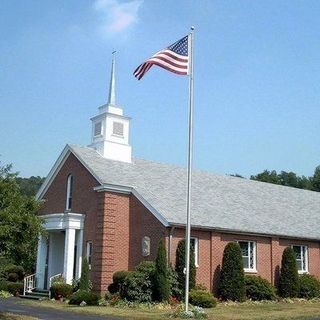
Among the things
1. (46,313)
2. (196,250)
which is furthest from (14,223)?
(196,250)

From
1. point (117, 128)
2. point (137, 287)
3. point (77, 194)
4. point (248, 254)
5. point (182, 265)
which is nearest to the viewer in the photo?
point (137, 287)

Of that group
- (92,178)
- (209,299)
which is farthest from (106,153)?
(209,299)

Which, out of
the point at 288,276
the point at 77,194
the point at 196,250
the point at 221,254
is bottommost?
the point at 288,276

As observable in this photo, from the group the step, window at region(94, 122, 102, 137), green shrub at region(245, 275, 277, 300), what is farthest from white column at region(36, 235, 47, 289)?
green shrub at region(245, 275, 277, 300)

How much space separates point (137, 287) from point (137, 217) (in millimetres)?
5049

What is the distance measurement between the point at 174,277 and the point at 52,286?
6767mm

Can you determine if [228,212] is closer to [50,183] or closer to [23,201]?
[50,183]

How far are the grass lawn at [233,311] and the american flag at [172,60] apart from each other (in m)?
9.50

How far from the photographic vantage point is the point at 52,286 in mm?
29594

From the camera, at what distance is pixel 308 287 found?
105 feet

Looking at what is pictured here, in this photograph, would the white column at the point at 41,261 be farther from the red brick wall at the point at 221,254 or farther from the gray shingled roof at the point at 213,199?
the red brick wall at the point at 221,254

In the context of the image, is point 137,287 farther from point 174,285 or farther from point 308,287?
point 308,287

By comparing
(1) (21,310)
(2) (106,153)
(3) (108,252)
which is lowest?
(1) (21,310)

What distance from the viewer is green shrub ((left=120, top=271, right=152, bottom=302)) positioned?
26.5m
